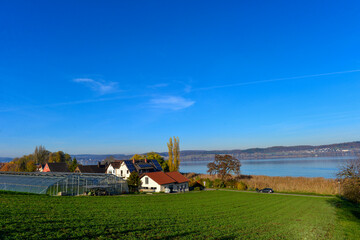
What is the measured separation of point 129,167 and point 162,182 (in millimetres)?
19903

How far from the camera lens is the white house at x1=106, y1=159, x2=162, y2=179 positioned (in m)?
67.5

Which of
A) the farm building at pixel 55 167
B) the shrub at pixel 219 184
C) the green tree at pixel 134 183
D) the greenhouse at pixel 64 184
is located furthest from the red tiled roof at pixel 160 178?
the farm building at pixel 55 167

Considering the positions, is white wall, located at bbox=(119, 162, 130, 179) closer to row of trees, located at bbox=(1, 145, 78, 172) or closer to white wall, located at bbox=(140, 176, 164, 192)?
white wall, located at bbox=(140, 176, 164, 192)

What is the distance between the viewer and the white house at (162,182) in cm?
5084

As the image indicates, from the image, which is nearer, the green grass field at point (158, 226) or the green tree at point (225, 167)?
the green grass field at point (158, 226)

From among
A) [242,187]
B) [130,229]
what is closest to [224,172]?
[242,187]

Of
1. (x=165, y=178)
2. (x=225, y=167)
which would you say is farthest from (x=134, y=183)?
(x=225, y=167)

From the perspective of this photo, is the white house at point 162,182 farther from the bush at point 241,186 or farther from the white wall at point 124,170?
the white wall at point 124,170

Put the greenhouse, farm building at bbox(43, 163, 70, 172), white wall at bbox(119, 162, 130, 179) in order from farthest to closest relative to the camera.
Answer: farm building at bbox(43, 163, 70, 172) → white wall at bbox(119, 162, 130, 179) → the greenhouse

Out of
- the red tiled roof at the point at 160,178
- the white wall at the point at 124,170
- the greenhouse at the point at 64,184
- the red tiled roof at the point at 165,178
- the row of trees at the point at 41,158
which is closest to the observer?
the greenhouse at the point at 64,184

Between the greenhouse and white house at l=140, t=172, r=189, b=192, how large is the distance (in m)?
8.33

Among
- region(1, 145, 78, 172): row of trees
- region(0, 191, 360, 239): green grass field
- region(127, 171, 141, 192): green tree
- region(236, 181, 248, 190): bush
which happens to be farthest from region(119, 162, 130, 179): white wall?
region(1, 145, 78, 172): row of trees

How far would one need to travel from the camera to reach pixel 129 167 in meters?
67.7

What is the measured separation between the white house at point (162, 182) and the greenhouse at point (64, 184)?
27.3ft
